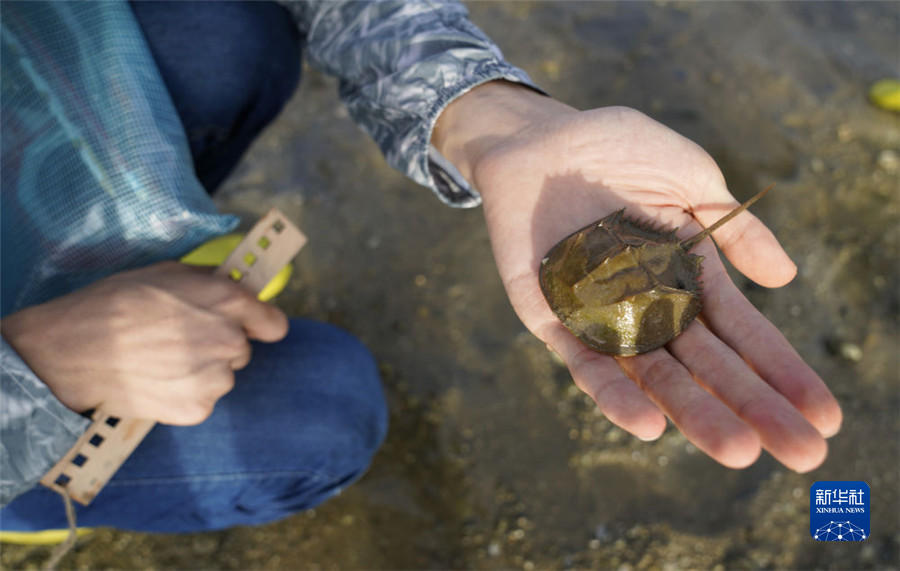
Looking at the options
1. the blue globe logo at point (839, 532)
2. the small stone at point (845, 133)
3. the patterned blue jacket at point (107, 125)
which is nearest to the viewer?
the patterned blue jacket at point (107, 125)

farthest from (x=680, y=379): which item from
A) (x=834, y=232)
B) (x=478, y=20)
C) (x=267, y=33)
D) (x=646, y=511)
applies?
(x=478, y=20)

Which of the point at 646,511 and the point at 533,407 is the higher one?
the point at 533,407

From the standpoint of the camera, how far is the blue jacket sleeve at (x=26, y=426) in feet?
5.35

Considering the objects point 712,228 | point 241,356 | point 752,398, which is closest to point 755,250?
point 712,228

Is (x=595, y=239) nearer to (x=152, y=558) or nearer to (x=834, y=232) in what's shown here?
(x=834, y=232)

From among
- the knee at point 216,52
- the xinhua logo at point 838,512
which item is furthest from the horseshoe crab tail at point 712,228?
the knee at point 216,52

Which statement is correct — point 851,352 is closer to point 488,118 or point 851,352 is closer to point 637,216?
point 637,216

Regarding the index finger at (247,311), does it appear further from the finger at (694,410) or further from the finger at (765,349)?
the finger at (765,349)

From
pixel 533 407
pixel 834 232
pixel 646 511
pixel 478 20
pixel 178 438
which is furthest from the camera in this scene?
pixel 478 20

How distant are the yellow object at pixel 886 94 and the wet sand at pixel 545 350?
0.06 m

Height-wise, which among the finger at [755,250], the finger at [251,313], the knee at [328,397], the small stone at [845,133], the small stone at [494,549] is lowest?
the small stone at [494,549]

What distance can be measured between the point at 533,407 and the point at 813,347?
139 centimetres

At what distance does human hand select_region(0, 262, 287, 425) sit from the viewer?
5.76ft

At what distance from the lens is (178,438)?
2021 mm
